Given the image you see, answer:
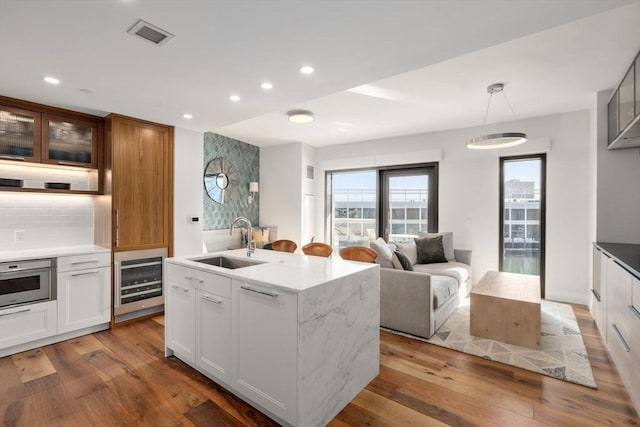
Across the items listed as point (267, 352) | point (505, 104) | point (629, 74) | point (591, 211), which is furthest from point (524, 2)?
point (591, 211)

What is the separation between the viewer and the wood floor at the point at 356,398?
1895mm

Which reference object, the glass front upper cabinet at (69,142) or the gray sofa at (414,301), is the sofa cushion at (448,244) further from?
the glass front upper cabinet at (69,142)

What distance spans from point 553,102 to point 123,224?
5.33 meters

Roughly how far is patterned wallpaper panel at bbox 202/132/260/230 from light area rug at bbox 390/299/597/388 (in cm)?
406

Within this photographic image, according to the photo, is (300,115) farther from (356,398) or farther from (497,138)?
(356,398)

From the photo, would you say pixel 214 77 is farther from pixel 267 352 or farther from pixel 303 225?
pixel 303 225

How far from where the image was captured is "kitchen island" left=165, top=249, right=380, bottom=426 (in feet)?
5.56

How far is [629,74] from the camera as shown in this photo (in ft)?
8.77

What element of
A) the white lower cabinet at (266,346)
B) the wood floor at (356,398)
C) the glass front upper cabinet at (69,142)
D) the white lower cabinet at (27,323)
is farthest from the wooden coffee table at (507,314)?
the glass front upper cabinet at (69,142)

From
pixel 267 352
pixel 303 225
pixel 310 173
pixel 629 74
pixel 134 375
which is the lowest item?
pixel 134 375

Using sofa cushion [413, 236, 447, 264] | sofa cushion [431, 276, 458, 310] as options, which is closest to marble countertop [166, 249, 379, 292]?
sofa cushion [431, 276, 458, 310]

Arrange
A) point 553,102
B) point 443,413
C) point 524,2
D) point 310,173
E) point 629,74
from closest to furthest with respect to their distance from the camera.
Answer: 1. point 524,2
2. point 443,413
3. point 629,74
4. point 553,102
5. point 310,173

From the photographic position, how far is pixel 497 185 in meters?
4.66

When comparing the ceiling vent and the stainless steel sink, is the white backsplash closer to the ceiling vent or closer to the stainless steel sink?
the stainless steel sink
